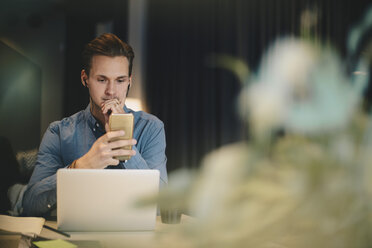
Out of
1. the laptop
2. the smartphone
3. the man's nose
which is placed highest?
the man's nose

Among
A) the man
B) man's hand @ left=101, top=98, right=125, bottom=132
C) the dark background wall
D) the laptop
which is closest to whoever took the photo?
the laptop

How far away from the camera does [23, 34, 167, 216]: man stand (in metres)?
2.05

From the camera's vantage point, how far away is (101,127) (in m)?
2.48

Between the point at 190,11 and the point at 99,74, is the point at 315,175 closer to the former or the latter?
the point at 99,74

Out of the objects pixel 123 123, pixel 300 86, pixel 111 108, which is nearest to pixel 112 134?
pixel 123 123

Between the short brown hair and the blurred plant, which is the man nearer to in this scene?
the short brown hair

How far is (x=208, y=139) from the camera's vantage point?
3.51m

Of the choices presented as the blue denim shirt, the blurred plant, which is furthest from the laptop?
→ the blue denim shirt

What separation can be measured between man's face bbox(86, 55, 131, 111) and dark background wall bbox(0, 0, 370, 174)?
734 millimetres

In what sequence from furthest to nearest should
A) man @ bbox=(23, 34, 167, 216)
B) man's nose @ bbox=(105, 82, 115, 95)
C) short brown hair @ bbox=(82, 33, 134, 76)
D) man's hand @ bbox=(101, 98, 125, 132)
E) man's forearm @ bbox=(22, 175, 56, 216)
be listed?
short brown hair @ bbox=(82, 33, 134, 76)
man's nose @ bbox=(105, 82, 115, 95)
man's hand @ bbox=(101, 98, 125, 132)
man @ bbox=(23, 34, 167, 216)
man's forearm @ bbox=(22, 175, 56, 216)

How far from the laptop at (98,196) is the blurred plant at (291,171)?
76cm

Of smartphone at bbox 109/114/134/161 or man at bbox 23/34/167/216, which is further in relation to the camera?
man at bbox 23/34/167/216

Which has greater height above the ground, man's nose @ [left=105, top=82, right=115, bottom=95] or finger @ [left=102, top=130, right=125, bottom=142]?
man's nose @ [left=105, top=82, right=115, bottom=95]

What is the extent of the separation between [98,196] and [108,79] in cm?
165
